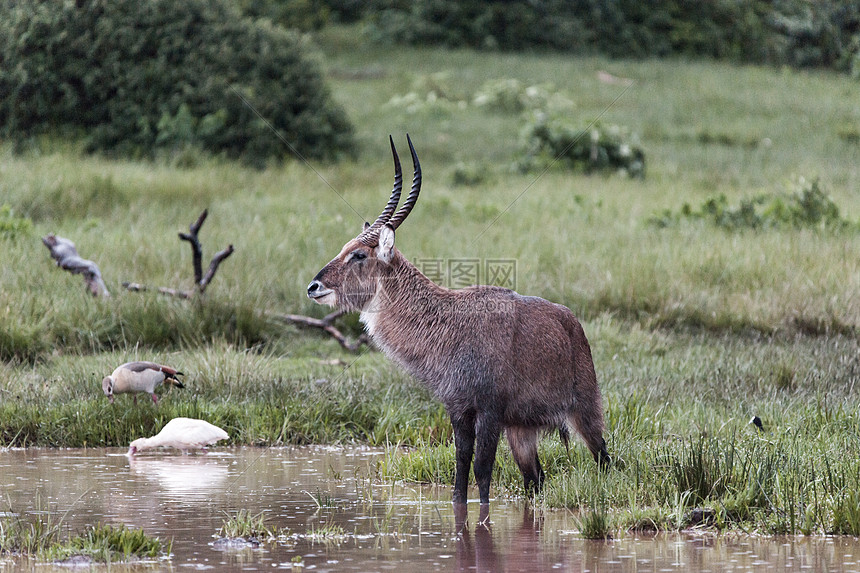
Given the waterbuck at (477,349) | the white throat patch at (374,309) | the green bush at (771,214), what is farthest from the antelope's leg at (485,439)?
the green bush at (771,214)

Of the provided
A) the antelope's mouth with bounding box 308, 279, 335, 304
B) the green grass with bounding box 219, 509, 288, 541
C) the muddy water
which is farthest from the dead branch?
the green grass with bounding box 219, 509, 288, 541

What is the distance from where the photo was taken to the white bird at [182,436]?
811cm

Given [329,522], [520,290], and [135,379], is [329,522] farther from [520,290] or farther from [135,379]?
[520,290]

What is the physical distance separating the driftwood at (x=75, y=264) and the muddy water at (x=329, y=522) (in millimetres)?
3694

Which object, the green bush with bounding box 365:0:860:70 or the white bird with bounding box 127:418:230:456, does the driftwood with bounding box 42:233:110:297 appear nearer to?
the white bird with bounding box 127:418:230:456

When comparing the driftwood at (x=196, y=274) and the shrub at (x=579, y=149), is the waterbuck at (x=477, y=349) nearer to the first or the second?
the driftwood at (x=196, y=274)

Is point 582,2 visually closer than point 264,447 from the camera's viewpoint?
No

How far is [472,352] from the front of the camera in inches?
255

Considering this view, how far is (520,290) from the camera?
1245 centimetres

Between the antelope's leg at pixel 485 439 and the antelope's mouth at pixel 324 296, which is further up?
the antelope's mouth at pixel 324 296

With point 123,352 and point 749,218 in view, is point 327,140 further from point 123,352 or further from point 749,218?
point 123,352

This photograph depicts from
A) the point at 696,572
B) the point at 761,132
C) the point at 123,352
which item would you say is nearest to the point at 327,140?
the point at 761,132

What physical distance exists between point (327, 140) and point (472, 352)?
52.3 feet

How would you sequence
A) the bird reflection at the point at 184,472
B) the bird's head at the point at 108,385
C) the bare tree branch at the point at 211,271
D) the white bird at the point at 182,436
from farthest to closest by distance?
the bare tree branch at the point at 211,271 → the bird's head at the point at 108,385 → the white bird at the point at 182,436 → the bird reflection at the point at 184,472
